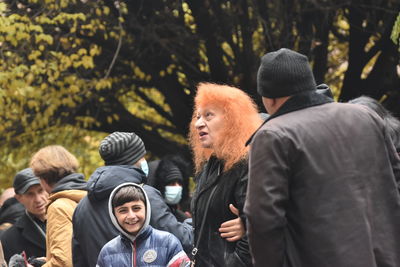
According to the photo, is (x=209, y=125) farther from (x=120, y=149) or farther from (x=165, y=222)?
(x=120, y=149)

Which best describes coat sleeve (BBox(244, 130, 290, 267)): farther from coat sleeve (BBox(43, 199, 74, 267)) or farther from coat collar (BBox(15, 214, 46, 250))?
coat collar (BBox(15, 214, 46, 250))

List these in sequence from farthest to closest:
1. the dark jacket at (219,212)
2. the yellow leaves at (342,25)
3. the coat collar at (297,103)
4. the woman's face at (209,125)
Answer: the yellow leaves at (342,25)
the woman's face at (209,125)
the dark jacket at (219,212)
the coat collar at (297,103)

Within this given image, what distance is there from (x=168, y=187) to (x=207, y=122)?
282 cm

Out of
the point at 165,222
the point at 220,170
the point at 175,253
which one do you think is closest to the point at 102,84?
the point at 165,222

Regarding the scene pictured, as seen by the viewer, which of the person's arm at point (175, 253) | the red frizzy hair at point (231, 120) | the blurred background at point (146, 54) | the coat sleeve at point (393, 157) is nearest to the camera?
the coat sleeve at point (393, 157)

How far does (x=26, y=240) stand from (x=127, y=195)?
2.20 metres

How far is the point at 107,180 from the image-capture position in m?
6.26

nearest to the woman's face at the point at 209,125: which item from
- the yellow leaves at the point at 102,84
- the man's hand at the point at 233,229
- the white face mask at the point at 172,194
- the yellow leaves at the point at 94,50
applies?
the man's hand at the point at 233,229

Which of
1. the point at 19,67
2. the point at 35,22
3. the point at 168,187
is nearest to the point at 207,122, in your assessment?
the point at 168,187

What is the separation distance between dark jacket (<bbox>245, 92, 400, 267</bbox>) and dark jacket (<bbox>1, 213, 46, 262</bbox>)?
13.1 ft

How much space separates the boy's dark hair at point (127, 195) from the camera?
599 centimetres

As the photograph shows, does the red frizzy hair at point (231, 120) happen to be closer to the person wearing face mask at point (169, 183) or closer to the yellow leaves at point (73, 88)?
the person wearing face mask at point (169, 183)

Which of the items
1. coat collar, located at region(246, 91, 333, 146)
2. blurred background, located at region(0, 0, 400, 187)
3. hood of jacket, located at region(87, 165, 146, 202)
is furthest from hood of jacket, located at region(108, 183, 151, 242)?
blurred background, located at region(0, 0, 400, 187)

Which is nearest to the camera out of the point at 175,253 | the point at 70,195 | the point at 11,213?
the point at 175,253
